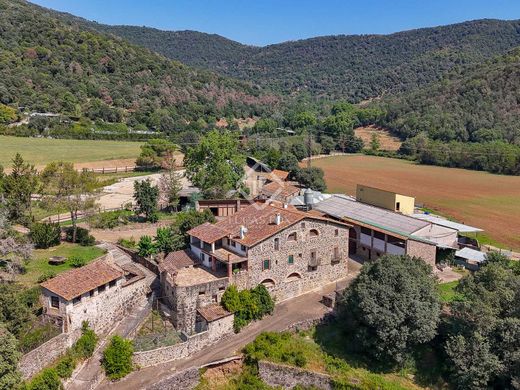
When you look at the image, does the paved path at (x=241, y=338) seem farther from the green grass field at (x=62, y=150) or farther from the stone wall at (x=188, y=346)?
the green grass field at (x=62, y=150)

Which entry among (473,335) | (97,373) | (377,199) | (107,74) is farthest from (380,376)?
(107,74)

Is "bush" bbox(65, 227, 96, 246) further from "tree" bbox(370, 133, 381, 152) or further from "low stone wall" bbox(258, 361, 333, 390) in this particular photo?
"tree" bbox(370, 133, 381, 152)

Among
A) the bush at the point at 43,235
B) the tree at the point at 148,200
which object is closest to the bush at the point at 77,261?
the bush at the point at 43,235

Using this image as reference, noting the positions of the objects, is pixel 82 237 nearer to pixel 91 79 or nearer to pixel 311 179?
pixel 311 179

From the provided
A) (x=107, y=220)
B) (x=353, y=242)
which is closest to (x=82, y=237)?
(x=107, y=220)

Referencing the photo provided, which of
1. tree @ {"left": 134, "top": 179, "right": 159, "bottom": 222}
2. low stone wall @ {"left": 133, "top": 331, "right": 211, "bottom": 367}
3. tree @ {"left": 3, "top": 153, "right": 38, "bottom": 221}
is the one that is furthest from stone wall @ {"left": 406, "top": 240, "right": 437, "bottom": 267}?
tree @ {"left": 3, "top": 153, "right": 38, "bottom": 221}

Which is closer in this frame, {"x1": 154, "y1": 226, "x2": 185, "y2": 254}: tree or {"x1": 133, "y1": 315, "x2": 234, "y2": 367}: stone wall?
{"x1": 133, "y1": 315, "x2": 234, "y2": 367}: stone wall

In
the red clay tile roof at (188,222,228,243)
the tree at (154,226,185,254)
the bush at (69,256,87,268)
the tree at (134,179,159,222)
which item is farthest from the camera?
the tree at (134,179,159,222)
